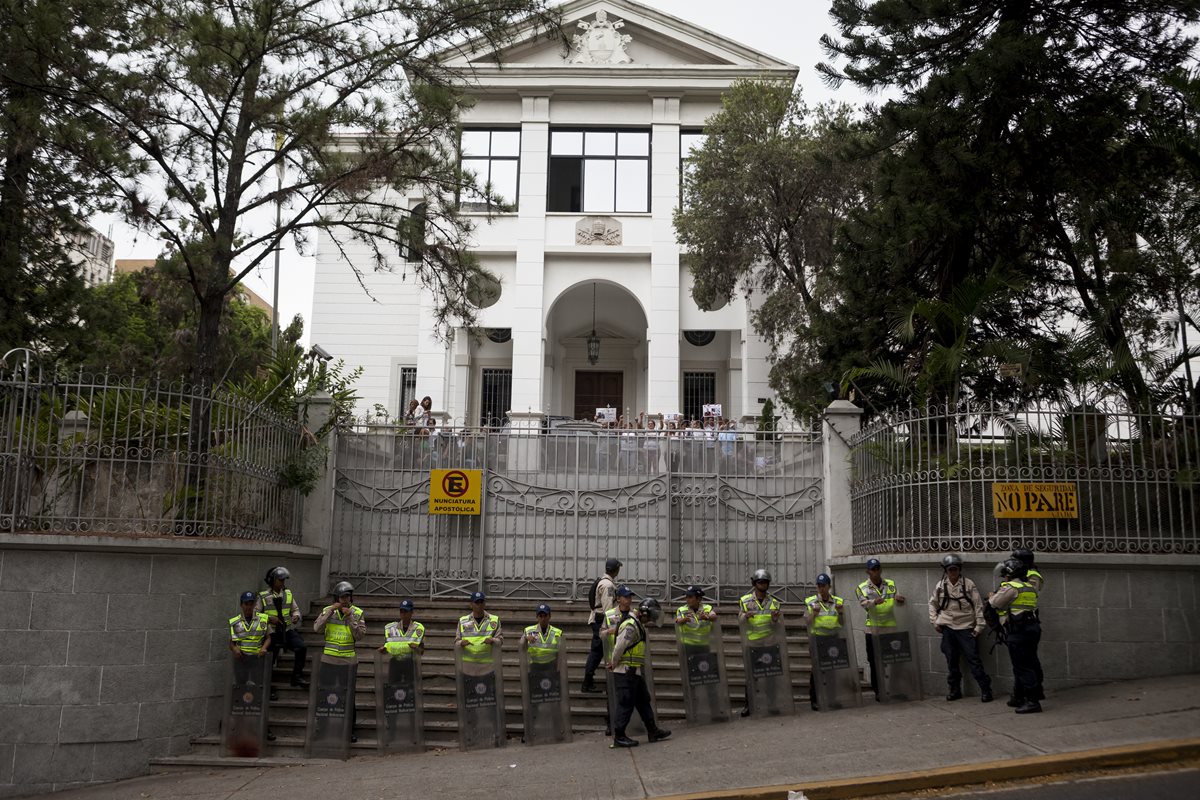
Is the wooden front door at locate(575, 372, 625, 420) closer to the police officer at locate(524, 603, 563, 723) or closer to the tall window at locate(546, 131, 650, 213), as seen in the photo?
the tall window at locate(546, 131, 650, 213)

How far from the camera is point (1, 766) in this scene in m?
9.73

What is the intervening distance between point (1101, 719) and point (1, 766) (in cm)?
1006

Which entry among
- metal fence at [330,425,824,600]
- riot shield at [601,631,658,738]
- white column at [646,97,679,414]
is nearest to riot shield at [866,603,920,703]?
riot shield at [601,631,658,738]

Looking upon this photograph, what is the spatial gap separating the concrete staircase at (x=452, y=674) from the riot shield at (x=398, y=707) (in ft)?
0.79

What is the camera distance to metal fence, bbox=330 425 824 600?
13969 mm

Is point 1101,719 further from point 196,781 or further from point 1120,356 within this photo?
point 196,781

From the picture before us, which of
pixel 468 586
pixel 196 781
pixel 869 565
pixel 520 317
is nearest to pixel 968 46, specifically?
pixel 869 565

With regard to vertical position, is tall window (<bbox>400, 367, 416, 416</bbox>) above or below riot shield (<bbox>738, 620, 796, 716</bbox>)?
above

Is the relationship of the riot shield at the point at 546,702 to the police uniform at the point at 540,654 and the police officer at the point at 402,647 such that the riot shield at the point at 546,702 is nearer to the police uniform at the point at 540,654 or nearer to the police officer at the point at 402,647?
the police uniform at the point at 540,654

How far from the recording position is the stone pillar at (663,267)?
27.4 meters

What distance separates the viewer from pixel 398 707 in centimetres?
1043

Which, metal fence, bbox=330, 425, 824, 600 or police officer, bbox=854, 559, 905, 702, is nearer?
police officer, bbox=854, 559, 905, 702

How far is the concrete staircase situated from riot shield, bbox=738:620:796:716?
564 mm

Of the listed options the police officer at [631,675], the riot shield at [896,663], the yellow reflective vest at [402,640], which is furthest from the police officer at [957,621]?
the yellow reflective vest at [402,640]
